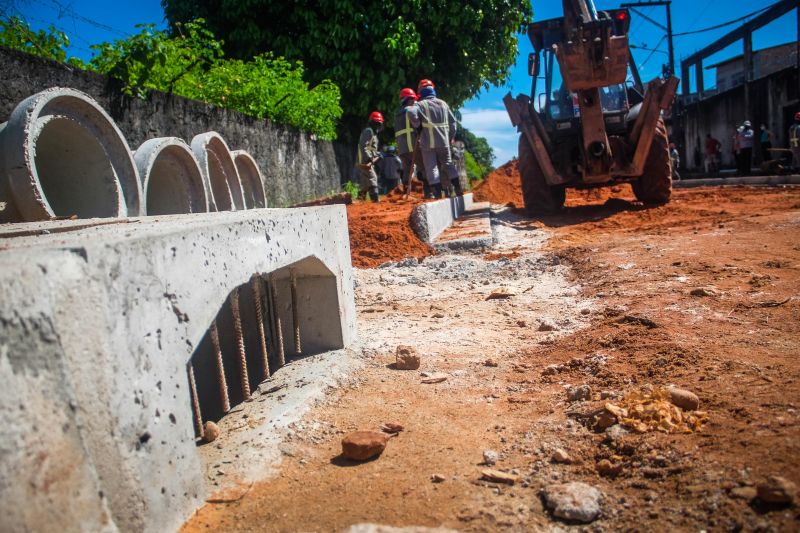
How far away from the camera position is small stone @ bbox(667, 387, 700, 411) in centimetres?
210

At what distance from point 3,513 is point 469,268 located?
4.97 m

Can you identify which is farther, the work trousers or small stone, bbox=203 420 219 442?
the work trousers

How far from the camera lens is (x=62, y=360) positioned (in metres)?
1.32

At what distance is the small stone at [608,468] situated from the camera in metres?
1.85

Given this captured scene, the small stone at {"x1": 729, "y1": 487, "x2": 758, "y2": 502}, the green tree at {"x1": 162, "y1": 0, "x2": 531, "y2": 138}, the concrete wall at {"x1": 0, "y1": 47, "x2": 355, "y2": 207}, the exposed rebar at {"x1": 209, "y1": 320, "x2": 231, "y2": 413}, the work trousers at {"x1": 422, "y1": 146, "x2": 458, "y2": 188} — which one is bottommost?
the small stone at {"x1": 729, "y1": 487, "x2": 758, "y2": 502}

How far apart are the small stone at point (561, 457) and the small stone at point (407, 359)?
116 cm

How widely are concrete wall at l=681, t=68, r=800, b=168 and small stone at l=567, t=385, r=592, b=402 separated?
19.9 meters

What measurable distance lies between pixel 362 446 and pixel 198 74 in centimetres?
805

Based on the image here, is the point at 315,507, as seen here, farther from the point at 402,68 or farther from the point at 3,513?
the point at 402,68

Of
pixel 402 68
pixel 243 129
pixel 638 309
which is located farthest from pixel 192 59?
pixel 402 68

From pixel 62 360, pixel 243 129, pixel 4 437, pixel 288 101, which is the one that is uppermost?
pixel 288 101

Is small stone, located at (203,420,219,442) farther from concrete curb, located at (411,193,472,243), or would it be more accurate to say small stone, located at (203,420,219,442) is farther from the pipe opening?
concrete curb, located at (411,193,472,243)

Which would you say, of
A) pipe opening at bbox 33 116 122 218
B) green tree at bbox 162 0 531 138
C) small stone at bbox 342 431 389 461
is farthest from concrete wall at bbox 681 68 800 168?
small stone at bbox 342 431 389 461

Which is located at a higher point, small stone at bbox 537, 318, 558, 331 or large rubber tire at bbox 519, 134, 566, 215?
large rubber tire at bbox 519, 134, 566, 215
